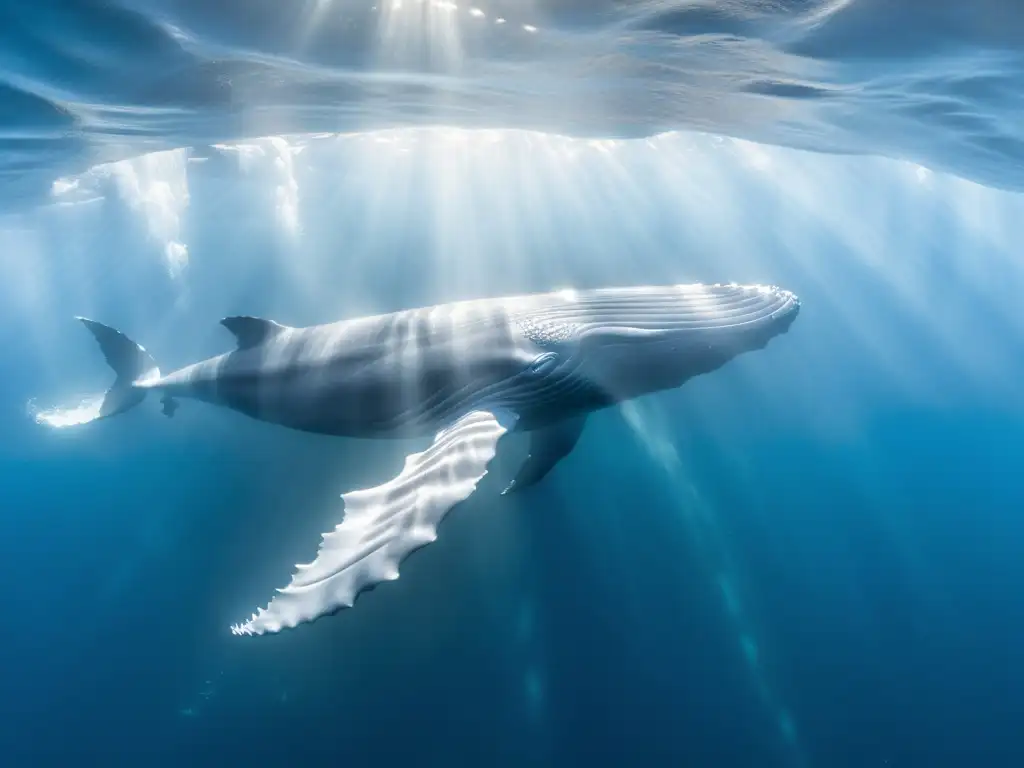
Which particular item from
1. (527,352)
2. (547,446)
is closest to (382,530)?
(527,352)

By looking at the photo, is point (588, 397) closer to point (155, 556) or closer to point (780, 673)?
point (780, 673)

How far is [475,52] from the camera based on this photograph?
43.1 ft

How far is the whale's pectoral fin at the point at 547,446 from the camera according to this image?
9156 mm

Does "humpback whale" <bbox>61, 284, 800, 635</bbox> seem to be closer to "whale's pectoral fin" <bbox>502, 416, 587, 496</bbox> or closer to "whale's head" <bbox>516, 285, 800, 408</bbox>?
"whale's head" <bbox>516, 285, 800, 408</bbox>

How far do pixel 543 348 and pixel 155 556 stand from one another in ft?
32.1

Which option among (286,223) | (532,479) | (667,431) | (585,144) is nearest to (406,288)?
(585,144)

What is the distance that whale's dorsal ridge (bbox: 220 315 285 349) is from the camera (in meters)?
8.82

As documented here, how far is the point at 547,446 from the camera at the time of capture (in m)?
9.48

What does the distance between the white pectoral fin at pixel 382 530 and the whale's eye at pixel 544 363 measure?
2.97 feet

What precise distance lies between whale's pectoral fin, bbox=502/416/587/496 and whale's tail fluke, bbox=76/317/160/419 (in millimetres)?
8080

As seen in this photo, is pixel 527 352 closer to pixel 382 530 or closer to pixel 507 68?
pixel 382 530

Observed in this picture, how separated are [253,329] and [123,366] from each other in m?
5.47

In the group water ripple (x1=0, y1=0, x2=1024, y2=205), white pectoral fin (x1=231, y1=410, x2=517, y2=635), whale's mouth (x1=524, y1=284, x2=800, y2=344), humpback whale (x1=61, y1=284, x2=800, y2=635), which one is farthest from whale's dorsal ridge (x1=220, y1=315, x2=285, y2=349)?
water ripple (x1=0, y1=0, x2=1024, y2=205)

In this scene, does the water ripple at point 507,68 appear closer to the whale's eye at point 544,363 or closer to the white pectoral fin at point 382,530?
the whale's eye at point 544,363
